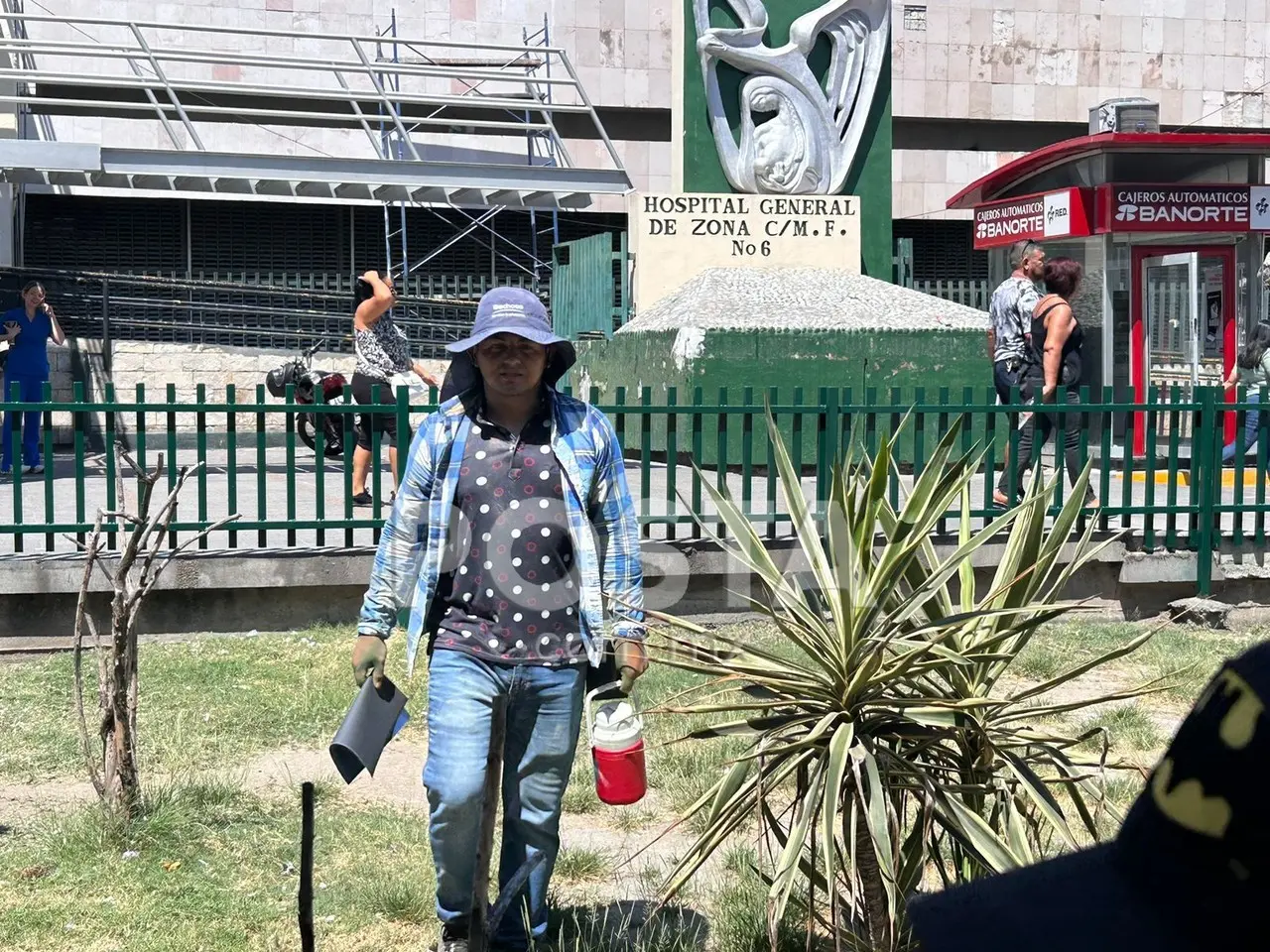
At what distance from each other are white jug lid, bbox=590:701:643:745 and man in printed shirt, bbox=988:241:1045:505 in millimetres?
6760

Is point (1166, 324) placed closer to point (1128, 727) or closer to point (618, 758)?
point (1128, 727)

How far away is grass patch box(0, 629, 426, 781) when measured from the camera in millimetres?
6164

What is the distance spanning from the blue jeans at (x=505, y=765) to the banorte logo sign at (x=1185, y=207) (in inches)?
460

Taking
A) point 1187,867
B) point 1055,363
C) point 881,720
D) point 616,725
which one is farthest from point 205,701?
point 1187,867

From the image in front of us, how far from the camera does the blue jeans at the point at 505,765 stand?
3.97m

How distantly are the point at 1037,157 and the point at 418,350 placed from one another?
829 centimetres

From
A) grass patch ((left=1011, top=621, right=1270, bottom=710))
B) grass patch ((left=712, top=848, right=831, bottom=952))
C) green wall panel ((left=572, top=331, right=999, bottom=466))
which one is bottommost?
grass patch ((left=712, top=848, right=831, bottom=952))

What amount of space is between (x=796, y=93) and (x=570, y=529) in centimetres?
1181

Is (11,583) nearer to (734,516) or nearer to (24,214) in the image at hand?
(734,516)

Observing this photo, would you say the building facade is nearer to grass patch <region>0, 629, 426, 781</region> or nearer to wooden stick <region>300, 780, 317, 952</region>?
grass patch <region>0, 629, 426, 781</region>

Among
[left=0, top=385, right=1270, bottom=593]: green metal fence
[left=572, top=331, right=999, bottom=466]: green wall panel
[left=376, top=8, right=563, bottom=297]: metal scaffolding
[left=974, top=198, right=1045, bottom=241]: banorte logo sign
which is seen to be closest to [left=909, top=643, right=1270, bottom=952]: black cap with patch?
→ [left=0, top=385, right=1270, bottom=593]: green metal fence

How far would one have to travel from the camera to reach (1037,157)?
1526cm

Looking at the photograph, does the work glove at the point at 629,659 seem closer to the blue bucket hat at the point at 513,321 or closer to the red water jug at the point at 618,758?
the red water jug at the point at 618,758

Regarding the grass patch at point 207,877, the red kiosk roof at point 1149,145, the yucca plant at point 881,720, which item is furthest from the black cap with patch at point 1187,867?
the red kiosk roof at point 1149,145
